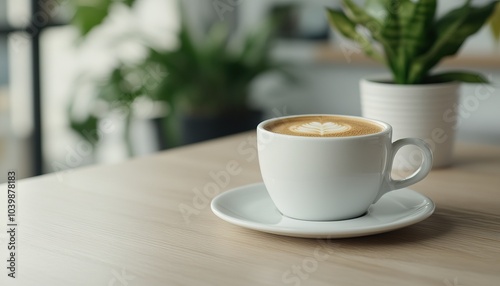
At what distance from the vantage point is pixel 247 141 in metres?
1.10

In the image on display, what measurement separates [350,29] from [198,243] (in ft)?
1.50

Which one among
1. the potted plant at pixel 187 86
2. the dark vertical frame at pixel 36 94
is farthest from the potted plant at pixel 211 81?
the dark vertical frame at pixel 36 94

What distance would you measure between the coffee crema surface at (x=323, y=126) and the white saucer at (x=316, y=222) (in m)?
0.08

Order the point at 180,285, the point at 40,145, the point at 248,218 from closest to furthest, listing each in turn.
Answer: the point at 180,285 → the point at 248,218 → the point at 40,145

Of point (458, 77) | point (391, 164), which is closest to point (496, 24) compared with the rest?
point (458, 77)

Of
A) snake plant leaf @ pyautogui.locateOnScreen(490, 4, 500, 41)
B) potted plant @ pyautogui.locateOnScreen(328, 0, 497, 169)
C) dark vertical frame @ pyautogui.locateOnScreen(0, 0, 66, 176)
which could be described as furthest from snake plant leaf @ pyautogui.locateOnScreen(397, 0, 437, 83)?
dark vertical frame @ pyautogui.locateOnScreen(0, 0, 66, 176)

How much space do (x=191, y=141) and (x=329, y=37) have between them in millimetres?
644

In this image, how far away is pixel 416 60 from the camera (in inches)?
36.4

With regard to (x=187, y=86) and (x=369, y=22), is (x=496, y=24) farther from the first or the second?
(x=187, y=86)

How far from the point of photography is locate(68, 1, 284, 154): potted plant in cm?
214

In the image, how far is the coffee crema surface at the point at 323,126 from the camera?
657 mm

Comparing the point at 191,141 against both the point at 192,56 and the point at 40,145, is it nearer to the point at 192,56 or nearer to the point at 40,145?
the point at 192,56

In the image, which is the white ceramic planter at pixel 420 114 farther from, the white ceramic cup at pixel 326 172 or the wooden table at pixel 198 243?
the white ceramic cup at pixel 326 172

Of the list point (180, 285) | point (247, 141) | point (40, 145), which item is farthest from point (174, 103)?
point (180, 285)
